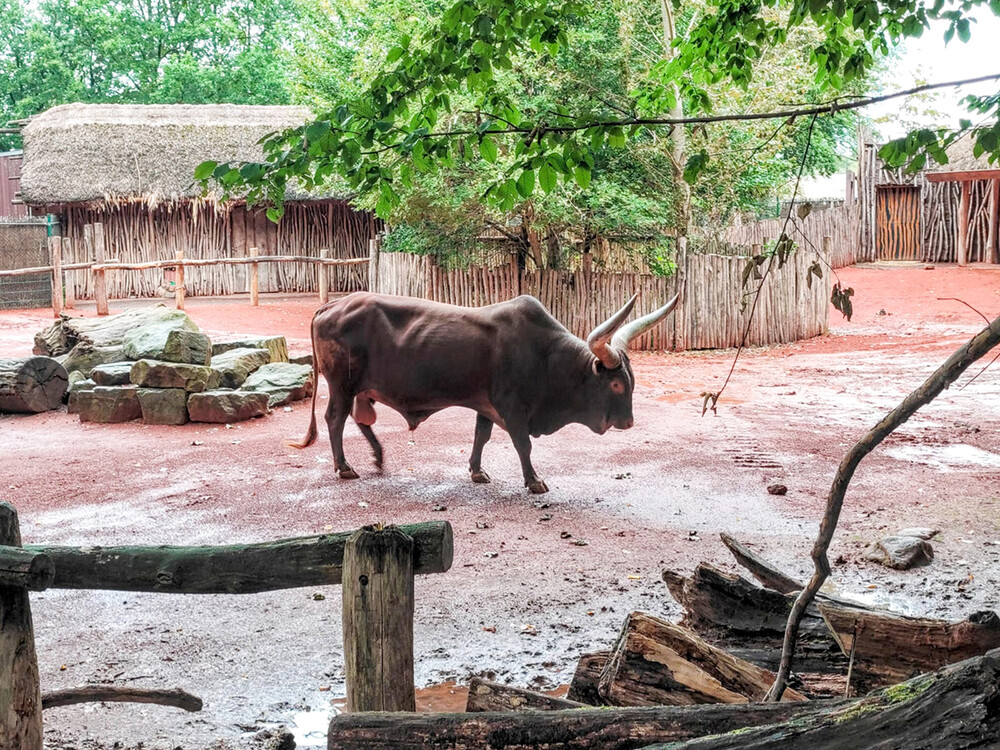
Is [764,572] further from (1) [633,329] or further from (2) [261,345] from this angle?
(2) [261,345]

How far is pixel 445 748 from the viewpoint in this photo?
2936 millimetres

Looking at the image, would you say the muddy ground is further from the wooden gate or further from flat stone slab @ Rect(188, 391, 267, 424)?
the wooden gate

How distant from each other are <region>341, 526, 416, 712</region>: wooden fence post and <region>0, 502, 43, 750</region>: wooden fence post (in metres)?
1.00

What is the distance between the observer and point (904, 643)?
3.92 meters

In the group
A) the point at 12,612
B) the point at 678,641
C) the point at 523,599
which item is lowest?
the point at 523,599

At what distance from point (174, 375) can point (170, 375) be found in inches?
1.7

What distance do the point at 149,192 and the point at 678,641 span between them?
23936mm

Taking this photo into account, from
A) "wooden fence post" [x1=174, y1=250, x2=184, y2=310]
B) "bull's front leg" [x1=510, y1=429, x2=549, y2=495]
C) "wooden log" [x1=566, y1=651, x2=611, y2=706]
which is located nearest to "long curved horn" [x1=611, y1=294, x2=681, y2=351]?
"bull's front leg" [x1=510, y1=429, x2=549, y2=495]

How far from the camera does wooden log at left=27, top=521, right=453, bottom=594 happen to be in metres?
3.35

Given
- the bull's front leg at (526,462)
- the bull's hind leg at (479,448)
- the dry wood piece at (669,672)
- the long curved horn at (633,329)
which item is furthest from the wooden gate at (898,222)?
the dry wood piece at (669,672)

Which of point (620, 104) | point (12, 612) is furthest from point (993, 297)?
point (12, 612)

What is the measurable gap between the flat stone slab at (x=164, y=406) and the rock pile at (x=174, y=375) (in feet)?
0.03

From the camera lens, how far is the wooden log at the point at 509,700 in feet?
11.2

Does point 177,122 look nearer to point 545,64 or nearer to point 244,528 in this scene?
point 545,64
